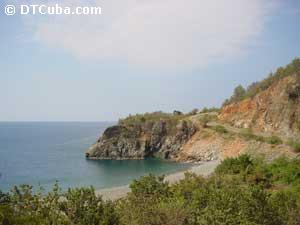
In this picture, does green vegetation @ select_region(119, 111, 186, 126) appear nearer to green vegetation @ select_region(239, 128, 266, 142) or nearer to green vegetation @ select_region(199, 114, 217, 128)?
green vegetation @ select_region(199, 114, 217, 128)

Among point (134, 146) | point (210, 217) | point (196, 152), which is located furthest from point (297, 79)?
point (210, 217)

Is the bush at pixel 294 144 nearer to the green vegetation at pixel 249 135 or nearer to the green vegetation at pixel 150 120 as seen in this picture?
the green vegetation at pixel 249 135

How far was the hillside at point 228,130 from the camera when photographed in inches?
2420

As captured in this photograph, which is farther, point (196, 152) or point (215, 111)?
point (215, 111)

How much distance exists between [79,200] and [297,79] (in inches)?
2138

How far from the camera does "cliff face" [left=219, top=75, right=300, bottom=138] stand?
62344 millimetres

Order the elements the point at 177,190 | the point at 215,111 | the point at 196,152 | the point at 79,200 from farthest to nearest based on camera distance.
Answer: the point at 215,111 → the point at 196,152 → the point at 177,190 → the point at 79,200

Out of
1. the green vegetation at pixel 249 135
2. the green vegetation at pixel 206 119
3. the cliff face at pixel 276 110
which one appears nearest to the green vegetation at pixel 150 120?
the green vegetation at pixel 206 119

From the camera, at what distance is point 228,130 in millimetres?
68188

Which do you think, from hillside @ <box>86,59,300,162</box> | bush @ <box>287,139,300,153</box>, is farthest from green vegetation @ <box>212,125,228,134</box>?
bush @ <box>287,139,300,153</box>

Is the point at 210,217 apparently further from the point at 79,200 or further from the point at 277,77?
the point at 277,77

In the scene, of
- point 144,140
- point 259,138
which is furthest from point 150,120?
point 259,138

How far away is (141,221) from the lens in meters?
17.5

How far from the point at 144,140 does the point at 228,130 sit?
1534 cm
